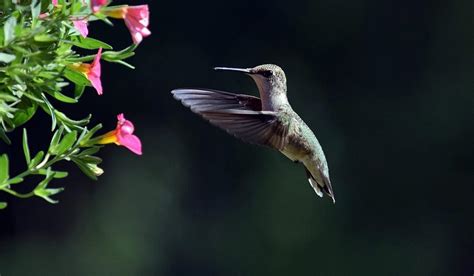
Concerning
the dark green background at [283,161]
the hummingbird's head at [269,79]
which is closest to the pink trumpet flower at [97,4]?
the hummingbird's head at [269,79]

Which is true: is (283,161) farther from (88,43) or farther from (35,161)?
(35,161)

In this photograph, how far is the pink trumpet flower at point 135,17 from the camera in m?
1.79

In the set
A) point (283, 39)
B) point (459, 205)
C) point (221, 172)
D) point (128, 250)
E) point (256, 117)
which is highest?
point (256, 117)

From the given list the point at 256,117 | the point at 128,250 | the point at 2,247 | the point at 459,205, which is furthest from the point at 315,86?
the point at 256,117

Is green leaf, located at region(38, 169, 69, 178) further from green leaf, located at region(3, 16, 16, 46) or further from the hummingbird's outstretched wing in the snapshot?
the hummingbird's outstretched wing

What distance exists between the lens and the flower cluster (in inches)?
67.1

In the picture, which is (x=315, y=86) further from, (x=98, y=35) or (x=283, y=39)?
(x=98, y=35)

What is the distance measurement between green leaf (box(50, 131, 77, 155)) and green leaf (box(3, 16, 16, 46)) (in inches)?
10.1

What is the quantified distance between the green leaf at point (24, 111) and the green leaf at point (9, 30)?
203 millimetres

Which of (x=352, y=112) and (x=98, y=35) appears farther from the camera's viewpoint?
(x=352, y=112)

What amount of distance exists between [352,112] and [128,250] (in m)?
2.56

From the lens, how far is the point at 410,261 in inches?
324

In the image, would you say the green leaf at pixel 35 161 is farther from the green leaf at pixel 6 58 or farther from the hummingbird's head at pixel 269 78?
the hummingbird's head at pixel 269 78

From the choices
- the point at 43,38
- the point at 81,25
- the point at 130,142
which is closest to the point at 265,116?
the point at 130,142
